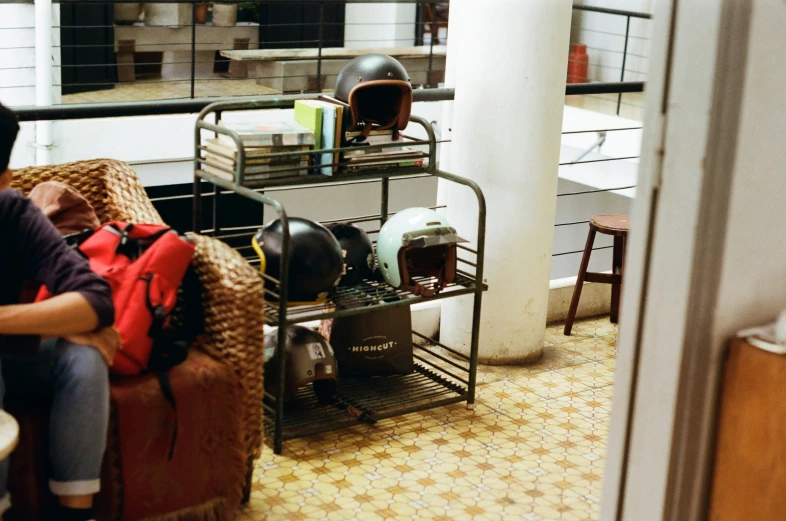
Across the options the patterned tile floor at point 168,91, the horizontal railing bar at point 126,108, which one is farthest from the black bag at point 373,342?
the patterned tile floor at point 168,91

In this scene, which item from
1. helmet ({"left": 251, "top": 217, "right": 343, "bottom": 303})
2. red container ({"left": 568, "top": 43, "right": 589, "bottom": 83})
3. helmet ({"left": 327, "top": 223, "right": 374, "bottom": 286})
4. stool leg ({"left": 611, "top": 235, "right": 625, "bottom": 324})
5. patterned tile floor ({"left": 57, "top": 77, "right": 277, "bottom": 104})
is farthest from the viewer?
red container ({"left": 568, "top": 43, "right": 589, "bottom": 83})

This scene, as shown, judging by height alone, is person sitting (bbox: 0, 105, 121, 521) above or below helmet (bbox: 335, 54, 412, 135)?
below

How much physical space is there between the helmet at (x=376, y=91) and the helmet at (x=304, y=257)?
442 millimetres

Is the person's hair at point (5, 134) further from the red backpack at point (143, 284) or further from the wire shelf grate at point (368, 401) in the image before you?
the wire shelf grate at point (368, 401)

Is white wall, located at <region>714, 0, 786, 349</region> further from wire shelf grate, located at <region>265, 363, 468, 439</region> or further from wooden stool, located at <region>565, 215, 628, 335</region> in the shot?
wooden stool, located at <region>565, 215, 628, 335</region>

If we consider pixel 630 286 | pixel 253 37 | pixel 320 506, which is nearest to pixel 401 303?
pixel 320 506

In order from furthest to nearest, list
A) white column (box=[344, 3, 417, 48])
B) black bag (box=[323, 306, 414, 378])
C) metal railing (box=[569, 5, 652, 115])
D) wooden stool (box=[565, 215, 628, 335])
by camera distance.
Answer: white column (box=[344, 3, 417, 48]) < metal railing (box=[569, 5, 652, 115]) < wooden stool (box=[565, 215, 628, 335]) < black bag (box=[323, 306, 414, 378])

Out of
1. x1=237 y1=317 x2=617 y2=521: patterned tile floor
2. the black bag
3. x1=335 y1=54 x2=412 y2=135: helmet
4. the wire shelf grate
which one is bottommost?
x1=237 y1=317 x2=617 y2=521: patterned tile floor

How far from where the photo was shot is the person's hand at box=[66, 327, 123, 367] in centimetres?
238

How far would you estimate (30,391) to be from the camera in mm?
2414

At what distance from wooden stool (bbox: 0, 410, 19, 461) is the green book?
1556mm

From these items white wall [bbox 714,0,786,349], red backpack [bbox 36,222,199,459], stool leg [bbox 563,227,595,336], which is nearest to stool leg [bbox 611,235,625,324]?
stool leg [bbox 563,227,595,336]

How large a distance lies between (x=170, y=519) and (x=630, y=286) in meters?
1.44

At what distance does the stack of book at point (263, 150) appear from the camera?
315 centimetres
